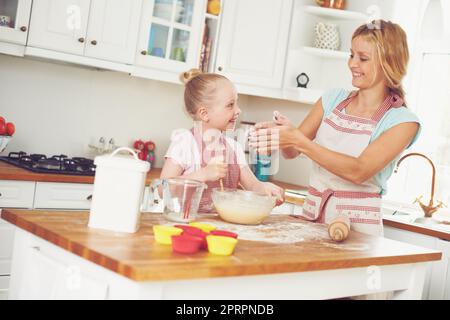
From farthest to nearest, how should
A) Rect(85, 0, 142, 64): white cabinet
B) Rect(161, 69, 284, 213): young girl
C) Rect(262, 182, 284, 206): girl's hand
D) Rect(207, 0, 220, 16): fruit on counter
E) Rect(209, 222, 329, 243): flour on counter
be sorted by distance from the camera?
Rect(207, 0, 220, 16): fruit on counter < Rect(85, 0, 142, 64): white cabinet < Rect(161, 69, 284, 213): young girl < Rect(262, 182, 284, 206): girl's hand < Rect(209, 222, 329, 243): flour on counter

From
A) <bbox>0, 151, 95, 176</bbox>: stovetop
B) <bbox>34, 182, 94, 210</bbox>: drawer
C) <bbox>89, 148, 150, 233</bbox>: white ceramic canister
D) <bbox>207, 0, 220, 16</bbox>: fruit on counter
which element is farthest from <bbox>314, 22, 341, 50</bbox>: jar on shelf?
<bbox>89, 148, 150, 233</bbox>: white ceramic canister

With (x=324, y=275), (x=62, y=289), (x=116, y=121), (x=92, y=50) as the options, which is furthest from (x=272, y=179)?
(x=62, y=289)

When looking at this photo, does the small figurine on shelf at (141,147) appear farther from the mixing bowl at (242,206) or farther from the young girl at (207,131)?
A: the mixing bowl at (242,206)

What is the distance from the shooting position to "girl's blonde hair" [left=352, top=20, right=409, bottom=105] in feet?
8.00

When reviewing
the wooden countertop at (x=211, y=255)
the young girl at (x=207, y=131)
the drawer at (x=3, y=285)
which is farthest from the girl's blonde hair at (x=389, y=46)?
the drawer at (x=3, y=285)

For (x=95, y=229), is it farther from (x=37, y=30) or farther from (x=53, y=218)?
(x=37, y=30)

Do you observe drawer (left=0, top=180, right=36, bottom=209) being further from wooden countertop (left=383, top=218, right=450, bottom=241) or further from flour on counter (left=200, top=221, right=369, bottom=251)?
wooden countertop (left=383, top=218, right=450, bottom=241)

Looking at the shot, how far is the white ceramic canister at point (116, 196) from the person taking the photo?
67.0 inches

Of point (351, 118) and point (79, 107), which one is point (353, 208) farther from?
point (79, 107)

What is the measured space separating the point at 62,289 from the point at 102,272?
0.17 meters

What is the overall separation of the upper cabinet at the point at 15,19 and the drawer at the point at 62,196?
2.40 feet

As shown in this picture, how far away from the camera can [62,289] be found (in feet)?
5.11

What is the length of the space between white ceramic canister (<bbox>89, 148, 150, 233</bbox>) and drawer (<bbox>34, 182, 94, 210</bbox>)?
144 cm

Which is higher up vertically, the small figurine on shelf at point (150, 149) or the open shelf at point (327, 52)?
the open shelf at point (327, 52)
